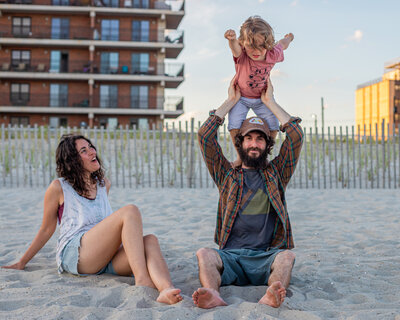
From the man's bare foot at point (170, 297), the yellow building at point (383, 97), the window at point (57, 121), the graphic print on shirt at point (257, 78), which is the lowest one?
the man's bare foot at point (170, 297)

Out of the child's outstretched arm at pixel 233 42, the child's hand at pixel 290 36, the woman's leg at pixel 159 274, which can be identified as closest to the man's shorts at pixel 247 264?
the woman's leg at pixel 159 274

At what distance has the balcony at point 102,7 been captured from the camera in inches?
1304

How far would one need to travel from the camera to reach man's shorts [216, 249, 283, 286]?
10.4 feet

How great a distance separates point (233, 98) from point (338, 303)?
1821 millimetres

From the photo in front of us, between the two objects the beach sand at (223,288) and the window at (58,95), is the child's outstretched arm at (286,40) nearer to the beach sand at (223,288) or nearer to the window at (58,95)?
the beach sand at (223,288)

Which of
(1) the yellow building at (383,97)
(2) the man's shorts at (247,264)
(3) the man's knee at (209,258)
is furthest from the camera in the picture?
(1) the yellow building at (383,97)

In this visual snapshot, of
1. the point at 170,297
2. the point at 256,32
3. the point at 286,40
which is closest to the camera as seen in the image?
the point at 170,297

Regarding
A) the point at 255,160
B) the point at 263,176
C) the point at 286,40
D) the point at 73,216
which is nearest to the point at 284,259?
the point at 263,176

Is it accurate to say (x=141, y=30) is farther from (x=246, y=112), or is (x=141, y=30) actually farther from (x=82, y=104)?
(x=246, y=112)

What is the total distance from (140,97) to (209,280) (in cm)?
3175

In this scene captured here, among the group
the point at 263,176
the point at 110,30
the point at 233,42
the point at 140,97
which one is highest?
the point at 110,30

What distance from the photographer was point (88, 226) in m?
3.48

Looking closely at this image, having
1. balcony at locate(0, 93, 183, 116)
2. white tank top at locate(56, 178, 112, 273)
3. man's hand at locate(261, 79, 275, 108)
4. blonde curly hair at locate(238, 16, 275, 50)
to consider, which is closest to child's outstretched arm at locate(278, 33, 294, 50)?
blonde curly hair at locate(238, 16, 275, 50)

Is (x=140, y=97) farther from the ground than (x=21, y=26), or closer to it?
closer to it
